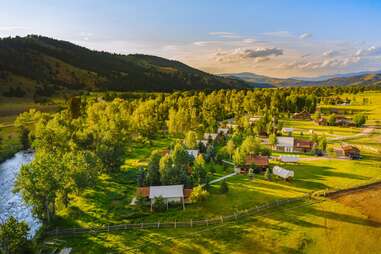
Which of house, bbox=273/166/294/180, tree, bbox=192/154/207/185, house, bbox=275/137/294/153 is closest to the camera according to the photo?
tree, bbox=192/154/207/185

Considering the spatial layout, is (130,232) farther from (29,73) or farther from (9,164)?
(29,73)

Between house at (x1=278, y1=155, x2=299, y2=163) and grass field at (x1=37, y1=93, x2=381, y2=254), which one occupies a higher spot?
house at (x1=278, y1=155, x2=299, y2=163)

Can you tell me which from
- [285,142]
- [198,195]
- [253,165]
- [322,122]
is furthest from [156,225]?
[322,122]

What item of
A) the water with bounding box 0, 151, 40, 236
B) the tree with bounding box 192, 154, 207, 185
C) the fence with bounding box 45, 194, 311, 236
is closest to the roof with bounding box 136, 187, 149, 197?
the fence with bounding box 45, 194, 311, 236

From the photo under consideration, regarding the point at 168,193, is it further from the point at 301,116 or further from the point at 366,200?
the point at 301,116

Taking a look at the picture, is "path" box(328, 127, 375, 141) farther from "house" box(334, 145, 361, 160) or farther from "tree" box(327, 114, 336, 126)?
"house" box(334, 145, 361, 160)

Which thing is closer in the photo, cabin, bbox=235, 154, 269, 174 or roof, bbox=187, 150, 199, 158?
cabin, bbox=235, 154, 269, 174

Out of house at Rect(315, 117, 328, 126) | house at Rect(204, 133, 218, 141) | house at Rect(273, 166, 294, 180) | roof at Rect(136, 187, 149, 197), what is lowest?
roof at Rect(136, 187, 149, 197)
